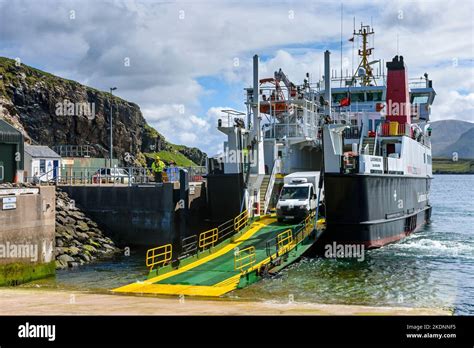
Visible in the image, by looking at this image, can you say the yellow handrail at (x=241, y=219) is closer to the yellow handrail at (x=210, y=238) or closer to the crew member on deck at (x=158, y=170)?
the yellow handrail at (x=210, y=238)

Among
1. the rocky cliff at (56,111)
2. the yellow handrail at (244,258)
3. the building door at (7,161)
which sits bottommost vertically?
the yellow handrail at (244,258)

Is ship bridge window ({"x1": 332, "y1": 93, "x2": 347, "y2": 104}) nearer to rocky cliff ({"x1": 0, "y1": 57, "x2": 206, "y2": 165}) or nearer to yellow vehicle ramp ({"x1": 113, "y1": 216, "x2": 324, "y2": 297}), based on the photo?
yellow vehicle ramp ({"x1": 113, "y1": 216, "x2": 324, "y2": 297})

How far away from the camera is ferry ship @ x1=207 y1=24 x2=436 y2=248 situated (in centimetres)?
2298

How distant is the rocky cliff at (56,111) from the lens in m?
87.4

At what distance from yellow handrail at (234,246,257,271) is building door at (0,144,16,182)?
593 inches

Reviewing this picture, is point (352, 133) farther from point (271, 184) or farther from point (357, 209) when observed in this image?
point (357, 209)

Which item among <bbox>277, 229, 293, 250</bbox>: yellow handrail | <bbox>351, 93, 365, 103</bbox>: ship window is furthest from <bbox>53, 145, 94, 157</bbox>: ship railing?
<bbox>277, 229, 293, 250</bbox>: yellow handrail

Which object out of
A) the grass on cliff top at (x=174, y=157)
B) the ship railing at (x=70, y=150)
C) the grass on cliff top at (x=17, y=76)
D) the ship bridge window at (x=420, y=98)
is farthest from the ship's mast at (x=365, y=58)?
the grass on cliff top at (x=174, y=157)

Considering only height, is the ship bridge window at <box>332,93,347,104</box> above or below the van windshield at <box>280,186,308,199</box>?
above

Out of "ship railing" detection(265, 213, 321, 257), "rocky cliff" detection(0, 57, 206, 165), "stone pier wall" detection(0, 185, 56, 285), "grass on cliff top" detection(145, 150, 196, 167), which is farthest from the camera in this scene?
"grass on cliff top" detection(145, 150, 196, 167)

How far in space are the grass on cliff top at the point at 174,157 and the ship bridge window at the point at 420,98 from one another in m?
94.6

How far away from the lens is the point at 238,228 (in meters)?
24.0

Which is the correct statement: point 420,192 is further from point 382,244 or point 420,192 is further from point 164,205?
point 164,205

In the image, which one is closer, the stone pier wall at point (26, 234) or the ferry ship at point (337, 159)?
the stone pier wall at point (26, 234)
